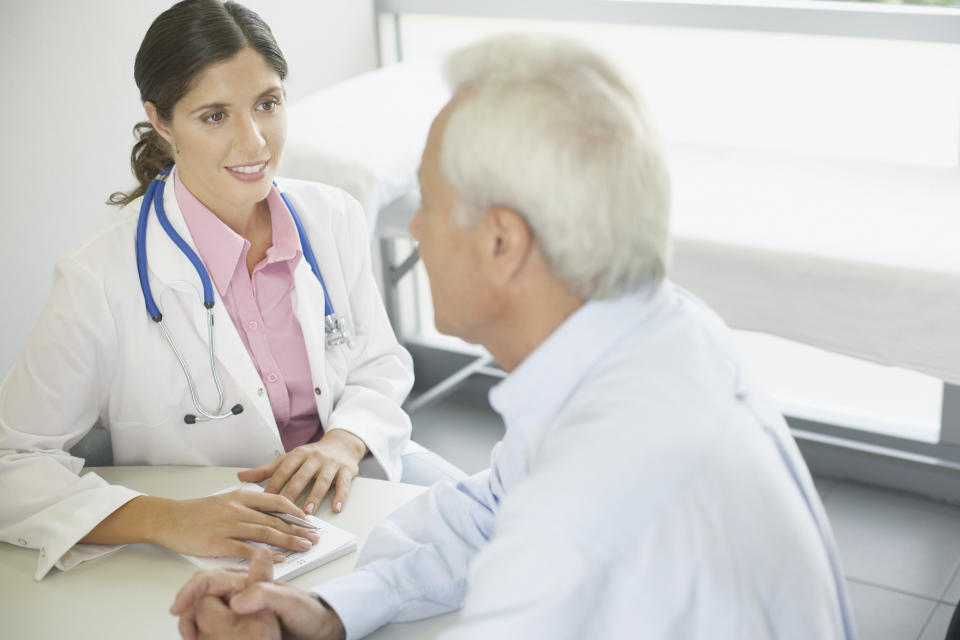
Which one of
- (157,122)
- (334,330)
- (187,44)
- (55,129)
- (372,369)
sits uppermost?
(187,44)

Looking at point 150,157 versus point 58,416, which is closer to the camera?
point 58,416

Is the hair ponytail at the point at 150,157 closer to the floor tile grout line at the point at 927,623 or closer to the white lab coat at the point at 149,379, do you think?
the white lab coat at the point at 149,379

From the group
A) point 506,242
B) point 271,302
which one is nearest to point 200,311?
point 271,302

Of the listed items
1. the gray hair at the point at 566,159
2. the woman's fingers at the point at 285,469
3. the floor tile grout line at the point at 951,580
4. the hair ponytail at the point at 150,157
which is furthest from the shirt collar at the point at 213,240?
the floor tile grout line at the point at 951,580

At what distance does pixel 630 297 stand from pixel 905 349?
1.34 metres

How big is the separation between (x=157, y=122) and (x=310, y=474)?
0.64 metres

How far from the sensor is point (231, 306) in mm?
1647

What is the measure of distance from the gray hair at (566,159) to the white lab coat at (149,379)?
0.72 meters

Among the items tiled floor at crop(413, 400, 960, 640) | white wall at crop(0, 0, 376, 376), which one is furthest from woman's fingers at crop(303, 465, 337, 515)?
tiled floor at crop(413, 400, 960, 640)

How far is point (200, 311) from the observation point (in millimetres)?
1580

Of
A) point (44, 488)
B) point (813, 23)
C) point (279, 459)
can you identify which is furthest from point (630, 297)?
point (813, 23)

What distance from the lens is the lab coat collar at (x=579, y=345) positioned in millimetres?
947

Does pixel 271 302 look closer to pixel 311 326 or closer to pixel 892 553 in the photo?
pixel 311 326

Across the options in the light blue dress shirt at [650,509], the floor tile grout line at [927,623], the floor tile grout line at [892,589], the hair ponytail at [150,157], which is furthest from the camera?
the floor tile grout line at [892,589]
